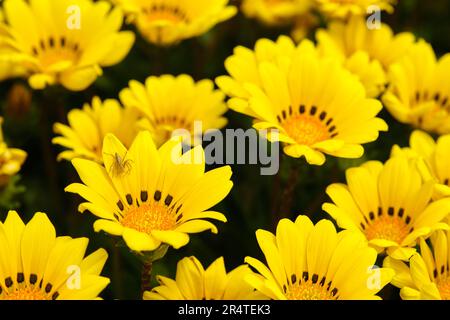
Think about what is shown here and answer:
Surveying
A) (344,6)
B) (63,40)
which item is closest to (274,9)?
(344,6)

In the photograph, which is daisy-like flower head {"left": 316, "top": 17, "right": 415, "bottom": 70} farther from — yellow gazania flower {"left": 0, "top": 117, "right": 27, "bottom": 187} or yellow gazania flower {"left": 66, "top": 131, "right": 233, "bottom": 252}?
yellow gazania flower {"left": 0, "top": 117, "right": 27, "bottom": 187}

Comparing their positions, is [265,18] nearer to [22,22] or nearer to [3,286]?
[22,22]

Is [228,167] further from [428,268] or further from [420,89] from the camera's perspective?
[420,89]

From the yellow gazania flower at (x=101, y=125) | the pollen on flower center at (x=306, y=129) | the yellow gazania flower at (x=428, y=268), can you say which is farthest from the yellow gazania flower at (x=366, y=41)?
the yellow gazania flower at (x=428, y=268)

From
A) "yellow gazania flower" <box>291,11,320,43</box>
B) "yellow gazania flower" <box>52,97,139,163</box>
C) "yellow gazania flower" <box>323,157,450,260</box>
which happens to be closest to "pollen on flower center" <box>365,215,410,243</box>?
"yellow gazania flower" <box>323,157,450,260</box>

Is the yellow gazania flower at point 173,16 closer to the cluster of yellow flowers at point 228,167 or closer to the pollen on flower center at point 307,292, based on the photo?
the cluster of yellow flowers at point 228,167

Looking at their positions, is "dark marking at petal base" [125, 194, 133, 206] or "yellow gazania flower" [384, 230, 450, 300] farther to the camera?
"dark marking at petal base" [125, 194, 133, 206]

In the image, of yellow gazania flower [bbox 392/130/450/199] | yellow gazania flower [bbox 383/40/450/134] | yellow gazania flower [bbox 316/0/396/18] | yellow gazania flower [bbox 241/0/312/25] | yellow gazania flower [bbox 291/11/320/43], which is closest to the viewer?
yellow gazania flower [bbox 392/130/450/199]
